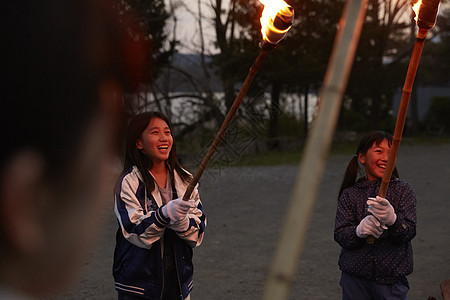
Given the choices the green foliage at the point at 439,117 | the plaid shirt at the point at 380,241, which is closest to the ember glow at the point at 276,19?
the plaid shirt at the point at 380,241

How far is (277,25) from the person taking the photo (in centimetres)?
138

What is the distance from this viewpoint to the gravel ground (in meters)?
4.48

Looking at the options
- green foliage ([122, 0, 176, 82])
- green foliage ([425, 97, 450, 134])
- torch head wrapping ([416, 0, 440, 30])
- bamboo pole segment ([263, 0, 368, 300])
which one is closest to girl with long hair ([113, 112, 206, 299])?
torch head wrapping ([416, 0, 440, 30])

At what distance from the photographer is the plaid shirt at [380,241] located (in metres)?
2.53

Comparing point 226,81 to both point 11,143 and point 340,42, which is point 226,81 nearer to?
point 11,143

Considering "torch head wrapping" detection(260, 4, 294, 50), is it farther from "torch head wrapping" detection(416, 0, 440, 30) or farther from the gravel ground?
the gravel ground

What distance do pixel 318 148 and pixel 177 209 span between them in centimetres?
159

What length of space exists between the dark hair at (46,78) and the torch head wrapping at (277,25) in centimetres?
484

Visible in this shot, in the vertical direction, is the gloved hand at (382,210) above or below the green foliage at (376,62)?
below

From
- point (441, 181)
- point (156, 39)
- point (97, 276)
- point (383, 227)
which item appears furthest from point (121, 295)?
point (156, 39)

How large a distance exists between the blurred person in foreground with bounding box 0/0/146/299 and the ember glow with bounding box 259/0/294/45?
343cm

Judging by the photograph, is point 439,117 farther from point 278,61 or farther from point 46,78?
point 46,78

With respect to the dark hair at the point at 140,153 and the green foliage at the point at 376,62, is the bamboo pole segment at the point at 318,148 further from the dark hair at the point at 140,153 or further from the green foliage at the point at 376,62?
the green foliage at the point at 376,62

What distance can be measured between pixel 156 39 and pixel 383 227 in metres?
12.8
